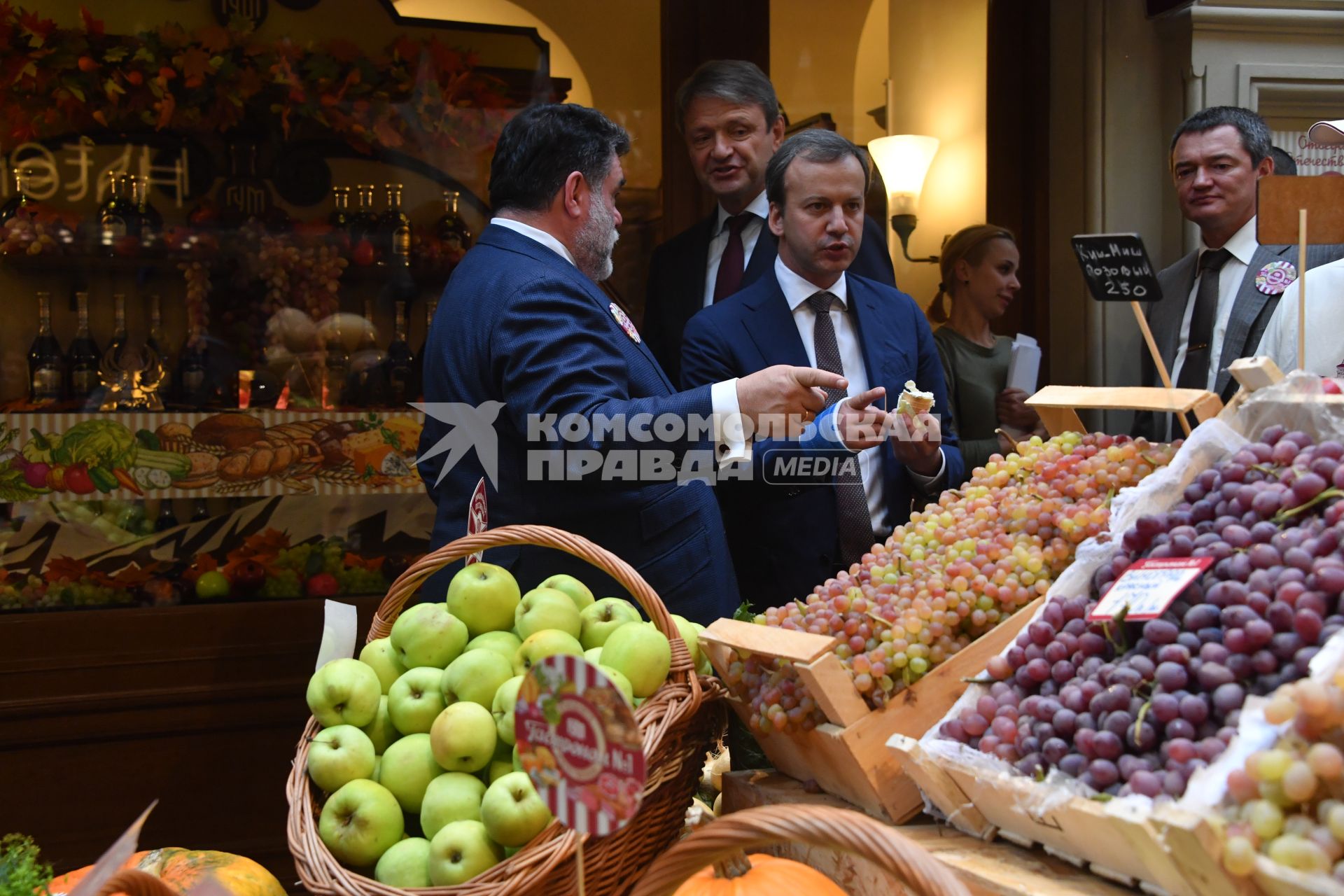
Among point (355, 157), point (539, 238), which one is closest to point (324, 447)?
point (355, 157)

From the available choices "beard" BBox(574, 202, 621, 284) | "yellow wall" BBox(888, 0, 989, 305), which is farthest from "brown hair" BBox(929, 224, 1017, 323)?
"beard" BBox(574, 202, 621, 284)

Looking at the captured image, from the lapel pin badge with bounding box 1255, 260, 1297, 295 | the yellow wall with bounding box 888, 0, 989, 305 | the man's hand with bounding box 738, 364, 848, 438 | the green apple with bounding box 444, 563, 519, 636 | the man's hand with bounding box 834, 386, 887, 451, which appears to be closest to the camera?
the green apple with bounding box 444, 563, 519, 636

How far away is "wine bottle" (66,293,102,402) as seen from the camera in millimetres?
3227

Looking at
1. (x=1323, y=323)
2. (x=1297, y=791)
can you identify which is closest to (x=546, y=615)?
(x=1297, y=791)

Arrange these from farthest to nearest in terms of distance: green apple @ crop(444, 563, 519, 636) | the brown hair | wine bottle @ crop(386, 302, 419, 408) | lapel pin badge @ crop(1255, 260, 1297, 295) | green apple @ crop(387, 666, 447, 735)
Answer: wine bottle @ crop(386, 302, 419, 408), the brown hair, lapel pin badge @ crop(1255, 260, 1297, 295), green apple @ crop(444, 563, 519, 636), green apple @ crop(387, 666, 447, 735)

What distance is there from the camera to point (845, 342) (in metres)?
2.43

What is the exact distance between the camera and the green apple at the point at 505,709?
3.89 feet

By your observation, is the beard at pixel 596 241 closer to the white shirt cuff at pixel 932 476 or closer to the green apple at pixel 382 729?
the white shirt cuff at pixel 932 476

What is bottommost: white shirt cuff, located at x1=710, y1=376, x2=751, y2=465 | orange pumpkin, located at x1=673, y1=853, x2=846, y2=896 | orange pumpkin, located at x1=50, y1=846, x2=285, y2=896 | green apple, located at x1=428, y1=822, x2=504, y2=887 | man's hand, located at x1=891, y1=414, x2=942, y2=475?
orange pumpkin, located at x1=50, y1=846, x2=285, y2=896

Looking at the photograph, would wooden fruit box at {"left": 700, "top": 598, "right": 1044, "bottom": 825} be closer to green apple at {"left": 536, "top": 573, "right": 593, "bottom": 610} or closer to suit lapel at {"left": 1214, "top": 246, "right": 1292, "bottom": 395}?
green apple at {"left": 536, "top": 573, "right": 593, "bottom": 610}

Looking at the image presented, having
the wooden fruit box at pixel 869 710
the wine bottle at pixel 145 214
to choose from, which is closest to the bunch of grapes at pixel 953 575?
the wooden fruit box at pixel 869 710

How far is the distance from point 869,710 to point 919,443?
1.12 metres

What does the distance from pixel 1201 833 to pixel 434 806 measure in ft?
2.42

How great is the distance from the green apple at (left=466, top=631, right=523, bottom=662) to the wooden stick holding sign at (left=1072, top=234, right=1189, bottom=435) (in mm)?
901
